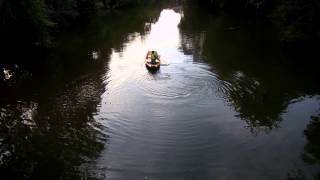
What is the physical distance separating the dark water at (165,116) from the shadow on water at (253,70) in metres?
0.10

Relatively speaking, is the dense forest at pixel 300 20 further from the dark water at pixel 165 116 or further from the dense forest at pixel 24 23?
the dense forest at pixel 24 23

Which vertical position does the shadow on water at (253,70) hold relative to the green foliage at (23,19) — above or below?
below

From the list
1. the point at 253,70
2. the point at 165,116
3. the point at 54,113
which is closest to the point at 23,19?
the point at 54,113

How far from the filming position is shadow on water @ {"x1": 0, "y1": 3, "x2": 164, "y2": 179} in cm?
2459

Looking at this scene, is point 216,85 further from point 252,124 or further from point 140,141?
point 140,141

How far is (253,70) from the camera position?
137ft

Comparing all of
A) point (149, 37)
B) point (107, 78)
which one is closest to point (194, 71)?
point (107, 78)

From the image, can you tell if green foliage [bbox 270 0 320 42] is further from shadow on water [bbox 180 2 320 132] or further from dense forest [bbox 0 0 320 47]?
shadow on water [bbox 180 2 320 132]

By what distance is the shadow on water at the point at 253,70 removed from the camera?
32.3 m

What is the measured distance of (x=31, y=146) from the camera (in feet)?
88.0

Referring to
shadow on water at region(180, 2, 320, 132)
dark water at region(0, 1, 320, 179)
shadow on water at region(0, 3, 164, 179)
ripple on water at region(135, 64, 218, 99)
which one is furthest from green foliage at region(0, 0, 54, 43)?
shadow on water at region(180, 2, 320, 132)

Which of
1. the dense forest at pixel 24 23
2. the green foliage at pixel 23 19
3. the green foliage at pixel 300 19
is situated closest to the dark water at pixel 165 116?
the green foliage at pixel 300 19

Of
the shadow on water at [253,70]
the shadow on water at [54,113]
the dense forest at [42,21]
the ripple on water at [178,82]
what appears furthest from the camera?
the dense forest at [42,21]

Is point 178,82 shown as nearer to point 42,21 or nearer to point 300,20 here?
point 300,20
